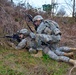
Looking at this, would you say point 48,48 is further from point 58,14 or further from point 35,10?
point 58,14

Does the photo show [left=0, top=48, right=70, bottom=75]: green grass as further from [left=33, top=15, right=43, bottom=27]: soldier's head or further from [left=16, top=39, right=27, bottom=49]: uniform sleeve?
[left=33, top=15, right=43, bottom=27]: soldier's head

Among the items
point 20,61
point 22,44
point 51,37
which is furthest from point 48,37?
point 20,61

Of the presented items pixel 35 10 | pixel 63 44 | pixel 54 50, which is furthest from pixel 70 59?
pixel 35 10

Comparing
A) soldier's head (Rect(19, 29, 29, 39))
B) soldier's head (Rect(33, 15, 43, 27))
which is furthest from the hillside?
soldier's head (Rect(33, 15, 43, 27))

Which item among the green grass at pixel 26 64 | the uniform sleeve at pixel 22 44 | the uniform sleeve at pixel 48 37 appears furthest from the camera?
the uniform sleeve at pixel 22 44

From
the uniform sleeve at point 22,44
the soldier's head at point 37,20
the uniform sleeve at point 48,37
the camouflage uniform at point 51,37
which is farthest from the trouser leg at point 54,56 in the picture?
the soldier's head at point 37,20

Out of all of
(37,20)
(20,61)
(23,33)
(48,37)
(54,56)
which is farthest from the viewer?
(23,33)

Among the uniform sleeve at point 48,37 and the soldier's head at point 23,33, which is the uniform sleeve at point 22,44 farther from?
the uniform sleeve at point 48,37

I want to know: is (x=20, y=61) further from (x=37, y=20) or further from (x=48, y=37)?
(x=37, y=20)

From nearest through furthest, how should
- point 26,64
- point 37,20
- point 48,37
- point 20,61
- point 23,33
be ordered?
1. point 26,64
2. point 20,61
3. point 48,37
4. point 37,20
5. point 23,33

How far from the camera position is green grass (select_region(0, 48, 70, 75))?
18.2 ft

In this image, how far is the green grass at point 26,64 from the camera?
5554mm

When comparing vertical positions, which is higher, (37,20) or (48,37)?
(37,20)

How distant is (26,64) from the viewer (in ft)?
19.6
